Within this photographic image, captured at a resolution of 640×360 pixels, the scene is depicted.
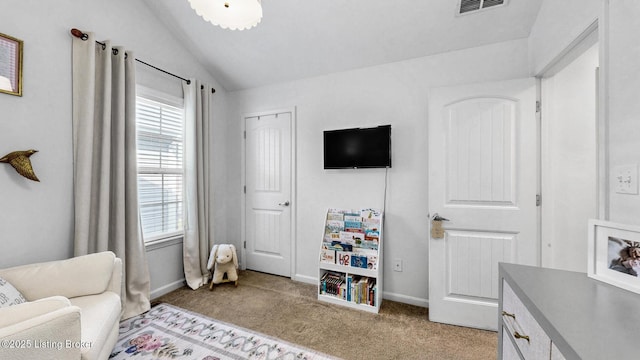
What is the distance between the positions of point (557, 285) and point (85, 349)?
2.06 m

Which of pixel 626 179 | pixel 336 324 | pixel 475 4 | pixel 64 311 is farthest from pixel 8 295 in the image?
pixel 475 4

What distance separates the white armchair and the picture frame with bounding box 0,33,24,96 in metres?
1.15

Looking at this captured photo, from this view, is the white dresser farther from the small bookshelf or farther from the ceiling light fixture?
the ceiling light fixture

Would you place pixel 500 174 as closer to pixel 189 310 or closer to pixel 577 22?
pixel 577 22

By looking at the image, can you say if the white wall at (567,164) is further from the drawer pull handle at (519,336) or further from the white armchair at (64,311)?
the white armchair at (64,311)

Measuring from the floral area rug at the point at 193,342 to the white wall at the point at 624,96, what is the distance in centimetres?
179

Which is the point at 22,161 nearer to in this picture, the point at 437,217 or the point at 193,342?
the point at 193,342

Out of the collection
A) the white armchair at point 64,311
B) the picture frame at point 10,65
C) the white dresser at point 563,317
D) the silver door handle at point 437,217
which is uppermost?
the picture frame at point 10,65

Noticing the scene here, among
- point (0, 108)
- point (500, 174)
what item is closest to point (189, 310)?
point (0, 108)

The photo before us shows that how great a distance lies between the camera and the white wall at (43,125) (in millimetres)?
1679

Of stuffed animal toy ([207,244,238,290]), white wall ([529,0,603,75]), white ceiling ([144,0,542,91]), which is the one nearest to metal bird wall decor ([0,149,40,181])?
stuffed animal toy ([207,244,238,290])

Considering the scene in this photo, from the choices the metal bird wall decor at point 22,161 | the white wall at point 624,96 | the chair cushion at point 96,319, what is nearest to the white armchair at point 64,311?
the chair cushion at point 96,319

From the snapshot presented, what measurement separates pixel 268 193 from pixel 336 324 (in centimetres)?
169

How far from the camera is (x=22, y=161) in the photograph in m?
1.69
